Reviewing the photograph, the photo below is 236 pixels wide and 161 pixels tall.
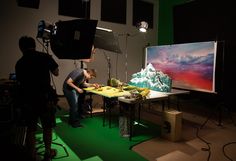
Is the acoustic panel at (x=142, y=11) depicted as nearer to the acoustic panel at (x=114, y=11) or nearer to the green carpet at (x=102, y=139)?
the acoustic panel at (x=114, y=11)

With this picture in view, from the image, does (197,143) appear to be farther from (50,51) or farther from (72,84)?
(50,51)

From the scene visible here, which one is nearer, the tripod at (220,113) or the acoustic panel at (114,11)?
the tripod at (220,113)

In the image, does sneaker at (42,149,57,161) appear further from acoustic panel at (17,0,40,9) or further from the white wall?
acoustic panel at (17,0,40,9)

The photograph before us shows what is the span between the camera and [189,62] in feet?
15.5

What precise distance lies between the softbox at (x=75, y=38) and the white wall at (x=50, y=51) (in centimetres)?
385

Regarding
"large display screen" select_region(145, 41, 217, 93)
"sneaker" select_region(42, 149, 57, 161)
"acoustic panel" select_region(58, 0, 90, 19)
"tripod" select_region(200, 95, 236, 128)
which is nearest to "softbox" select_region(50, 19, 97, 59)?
"sneaker" select_region(42, 149, 57, 161)

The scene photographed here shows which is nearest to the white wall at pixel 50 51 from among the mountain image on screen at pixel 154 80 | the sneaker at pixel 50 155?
the mountain image on screen at pixel 154 80

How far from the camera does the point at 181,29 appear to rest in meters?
6.19

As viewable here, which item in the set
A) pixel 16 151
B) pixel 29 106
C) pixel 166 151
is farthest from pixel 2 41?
pixel 16 151

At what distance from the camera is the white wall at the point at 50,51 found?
16.8 ft

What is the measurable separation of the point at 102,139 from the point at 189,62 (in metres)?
2.78

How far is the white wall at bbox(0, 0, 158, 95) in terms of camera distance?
5.11 m

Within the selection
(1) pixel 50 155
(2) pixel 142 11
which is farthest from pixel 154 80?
(2) pixel 142 11

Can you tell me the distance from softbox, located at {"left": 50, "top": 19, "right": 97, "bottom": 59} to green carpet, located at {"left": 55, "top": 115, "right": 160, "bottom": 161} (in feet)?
4.51
